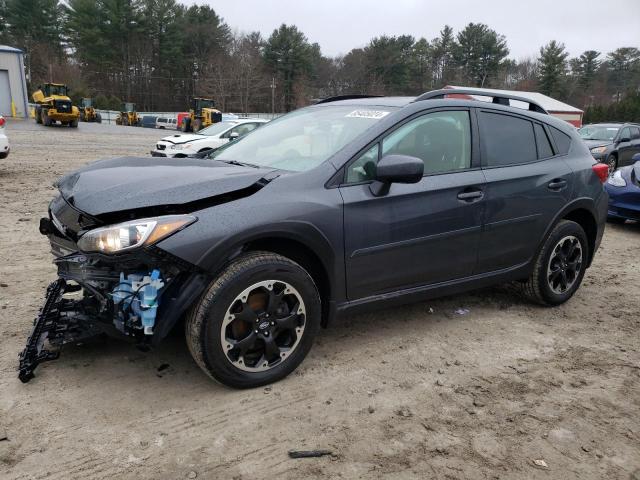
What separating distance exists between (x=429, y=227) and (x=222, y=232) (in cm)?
145

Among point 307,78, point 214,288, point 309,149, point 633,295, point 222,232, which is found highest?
point 307,78

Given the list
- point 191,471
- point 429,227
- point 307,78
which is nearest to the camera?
point 191,471

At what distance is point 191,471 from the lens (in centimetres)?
233

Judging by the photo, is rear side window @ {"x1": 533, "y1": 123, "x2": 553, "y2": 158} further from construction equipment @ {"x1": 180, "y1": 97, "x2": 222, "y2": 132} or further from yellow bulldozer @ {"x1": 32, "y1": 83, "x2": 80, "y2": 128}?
yellow bulldozer @ {"x1": 32, "y1": 83, "x2": 80, "y2": 128}

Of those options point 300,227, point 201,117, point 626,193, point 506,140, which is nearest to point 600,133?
point 626,193

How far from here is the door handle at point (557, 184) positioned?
419 cm

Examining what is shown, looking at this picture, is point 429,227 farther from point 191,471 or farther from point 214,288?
point 191,471

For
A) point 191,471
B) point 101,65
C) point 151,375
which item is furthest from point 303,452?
point 101,65

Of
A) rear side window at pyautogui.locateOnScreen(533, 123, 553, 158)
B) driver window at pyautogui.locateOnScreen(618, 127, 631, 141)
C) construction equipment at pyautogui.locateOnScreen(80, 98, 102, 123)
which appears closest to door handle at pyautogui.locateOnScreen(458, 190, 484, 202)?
rear side window at pyautogui.locateOnScreen(533, 123, 553, 158)

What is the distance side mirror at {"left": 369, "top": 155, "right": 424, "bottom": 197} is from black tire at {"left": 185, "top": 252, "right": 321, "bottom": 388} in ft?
2.43

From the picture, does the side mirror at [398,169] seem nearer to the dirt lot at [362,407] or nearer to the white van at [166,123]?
the dirt lot at [362,407]

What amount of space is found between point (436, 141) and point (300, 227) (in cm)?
131

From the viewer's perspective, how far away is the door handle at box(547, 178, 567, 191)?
419 centimetres

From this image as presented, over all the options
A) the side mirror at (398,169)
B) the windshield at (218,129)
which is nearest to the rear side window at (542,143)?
the side mirror at (398,169)
